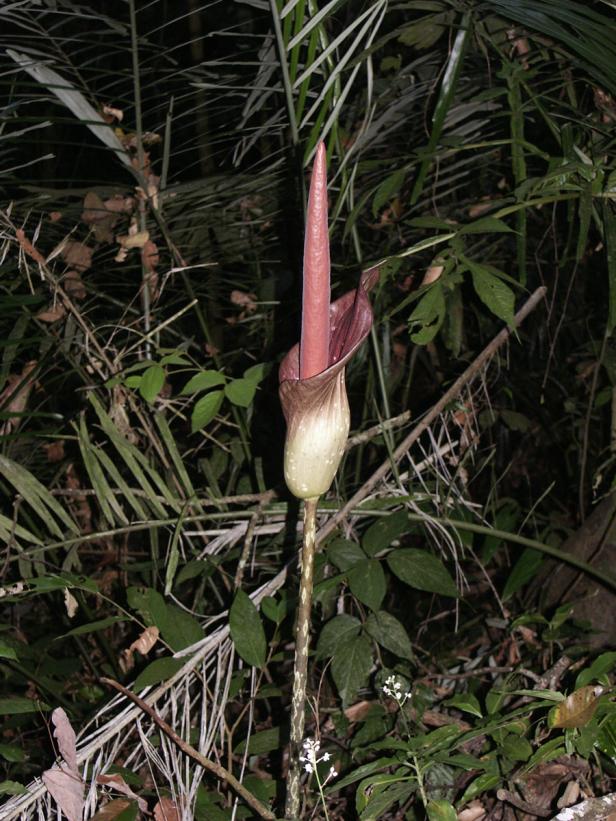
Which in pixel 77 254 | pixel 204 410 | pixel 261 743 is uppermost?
pixel 77 254

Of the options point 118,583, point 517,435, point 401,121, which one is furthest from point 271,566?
point 517,435

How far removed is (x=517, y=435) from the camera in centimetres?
202

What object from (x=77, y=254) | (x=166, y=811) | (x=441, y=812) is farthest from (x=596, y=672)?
(x=77, y=254)

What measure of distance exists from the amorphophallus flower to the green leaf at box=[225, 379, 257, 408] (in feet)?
1.07

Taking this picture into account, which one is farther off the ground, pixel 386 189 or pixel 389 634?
pixel 386 189

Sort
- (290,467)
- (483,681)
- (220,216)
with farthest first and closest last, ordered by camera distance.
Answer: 1. (220,216)
2. (483,681)
3. (290,467)

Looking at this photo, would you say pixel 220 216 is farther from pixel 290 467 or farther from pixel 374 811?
pixel 374 811

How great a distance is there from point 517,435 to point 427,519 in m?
0.90

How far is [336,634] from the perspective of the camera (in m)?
1.01

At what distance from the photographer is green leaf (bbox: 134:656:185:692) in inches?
35.0

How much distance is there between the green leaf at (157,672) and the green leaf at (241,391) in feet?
1.04

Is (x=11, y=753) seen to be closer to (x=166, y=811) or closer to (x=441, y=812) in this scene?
(x=166, y=811)

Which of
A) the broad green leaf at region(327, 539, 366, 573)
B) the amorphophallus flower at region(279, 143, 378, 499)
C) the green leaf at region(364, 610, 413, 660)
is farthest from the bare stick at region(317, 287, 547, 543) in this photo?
the amorphophallus flower at region(279, 143, 378, 499)

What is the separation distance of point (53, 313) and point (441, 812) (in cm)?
86
